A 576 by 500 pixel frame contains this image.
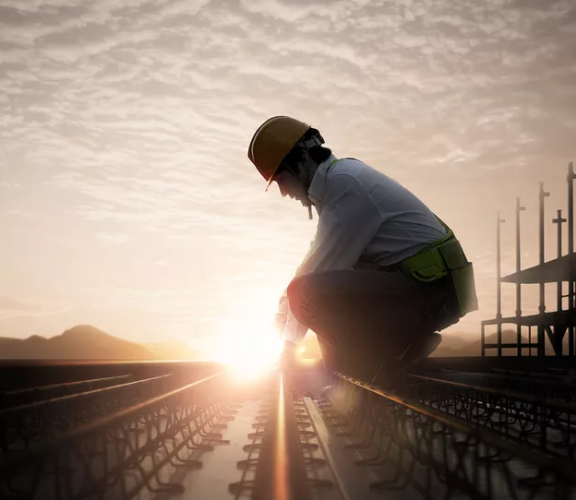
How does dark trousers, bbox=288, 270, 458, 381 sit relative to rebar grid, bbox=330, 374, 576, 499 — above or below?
above

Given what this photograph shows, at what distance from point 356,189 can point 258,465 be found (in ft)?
8.88

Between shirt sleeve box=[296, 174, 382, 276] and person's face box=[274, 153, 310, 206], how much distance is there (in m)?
0.20

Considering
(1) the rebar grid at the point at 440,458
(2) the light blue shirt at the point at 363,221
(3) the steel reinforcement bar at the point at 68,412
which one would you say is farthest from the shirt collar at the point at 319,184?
(3) the steel reinforcement bar at the point at 68,412

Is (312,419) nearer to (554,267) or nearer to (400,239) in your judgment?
(400,239)

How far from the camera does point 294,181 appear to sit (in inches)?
145

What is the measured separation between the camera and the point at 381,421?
17.5ft

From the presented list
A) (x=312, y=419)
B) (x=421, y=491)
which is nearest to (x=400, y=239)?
(x=421, y=491)

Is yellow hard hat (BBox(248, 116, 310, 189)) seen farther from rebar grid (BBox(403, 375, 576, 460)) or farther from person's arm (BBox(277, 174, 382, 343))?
rebar grid (BBox(403, 375, 576, 460))

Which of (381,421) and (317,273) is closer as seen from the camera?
(317,273)

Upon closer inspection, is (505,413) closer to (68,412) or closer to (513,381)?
(513,381)

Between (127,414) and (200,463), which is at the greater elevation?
(127,414)

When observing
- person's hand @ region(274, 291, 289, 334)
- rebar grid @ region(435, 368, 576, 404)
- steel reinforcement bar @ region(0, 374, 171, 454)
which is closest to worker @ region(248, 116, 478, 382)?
person's hand @ region(274, 291, 289, 334)

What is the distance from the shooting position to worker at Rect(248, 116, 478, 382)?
3438 millimetres

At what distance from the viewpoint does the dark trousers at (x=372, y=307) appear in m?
3.43
